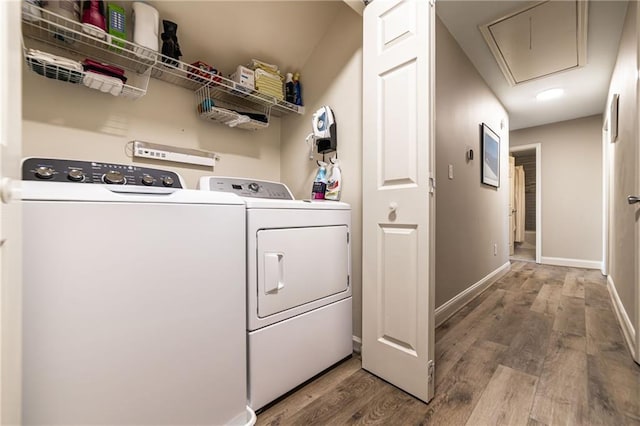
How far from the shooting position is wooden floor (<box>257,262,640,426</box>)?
3.68 feet

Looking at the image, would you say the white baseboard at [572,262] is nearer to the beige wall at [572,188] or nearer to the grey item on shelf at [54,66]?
the beige wall at [572,188]

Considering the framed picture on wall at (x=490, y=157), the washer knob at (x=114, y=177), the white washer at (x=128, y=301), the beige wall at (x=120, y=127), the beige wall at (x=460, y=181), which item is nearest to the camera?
the white washer at (x=128, y=301)

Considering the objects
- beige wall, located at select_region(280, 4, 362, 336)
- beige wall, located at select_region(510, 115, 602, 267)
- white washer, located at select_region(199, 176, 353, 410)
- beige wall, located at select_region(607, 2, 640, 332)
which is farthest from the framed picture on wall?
white washer, located at select_region(199, 176, 353, 410)

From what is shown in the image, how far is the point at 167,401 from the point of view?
88 centimetres

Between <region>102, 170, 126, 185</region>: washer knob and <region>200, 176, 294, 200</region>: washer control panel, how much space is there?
1.29 ft

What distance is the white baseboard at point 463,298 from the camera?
2086mm

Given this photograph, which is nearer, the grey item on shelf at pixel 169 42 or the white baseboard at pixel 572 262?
the grey item on shelf at pixel 169 42

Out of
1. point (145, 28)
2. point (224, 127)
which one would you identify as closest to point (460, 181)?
point (224, 127)

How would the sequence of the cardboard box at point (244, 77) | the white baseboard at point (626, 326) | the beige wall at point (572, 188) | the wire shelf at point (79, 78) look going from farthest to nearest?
1. the beige wall at point (572, 188)
2. the cardboard box at point (244, 77)
3. the white baseboard at point (626, 326)
4. the wire shelf at point (79, 78)

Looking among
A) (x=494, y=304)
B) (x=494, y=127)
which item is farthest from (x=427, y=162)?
(x=494, y=127)

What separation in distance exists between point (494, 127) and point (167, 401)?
3.92 m

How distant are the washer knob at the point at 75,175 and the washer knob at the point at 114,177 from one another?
0.21 feet

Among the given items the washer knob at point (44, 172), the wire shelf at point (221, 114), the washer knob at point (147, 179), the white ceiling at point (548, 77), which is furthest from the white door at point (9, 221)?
the white ceiling at point (548, 77)

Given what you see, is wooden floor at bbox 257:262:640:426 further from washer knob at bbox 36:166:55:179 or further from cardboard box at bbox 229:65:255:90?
cardboard box at bbox 229:65:255:90
